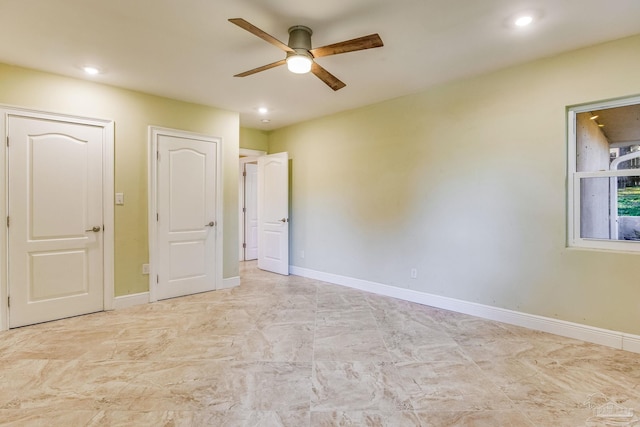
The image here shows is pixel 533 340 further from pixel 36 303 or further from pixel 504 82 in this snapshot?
pixel 36 303

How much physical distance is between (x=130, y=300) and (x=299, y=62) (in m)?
3.32

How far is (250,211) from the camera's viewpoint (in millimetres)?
6879

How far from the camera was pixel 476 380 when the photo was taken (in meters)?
2.19

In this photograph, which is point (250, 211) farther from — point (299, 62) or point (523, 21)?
point (523, 21)

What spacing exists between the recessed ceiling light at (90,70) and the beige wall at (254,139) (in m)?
2.49

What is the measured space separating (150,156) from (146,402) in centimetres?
288

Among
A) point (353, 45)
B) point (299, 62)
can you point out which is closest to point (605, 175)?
point (353, 45)

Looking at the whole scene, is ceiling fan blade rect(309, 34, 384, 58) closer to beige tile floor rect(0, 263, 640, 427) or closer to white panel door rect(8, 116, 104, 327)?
beige tile floor rect(0, 263, 640, 427)

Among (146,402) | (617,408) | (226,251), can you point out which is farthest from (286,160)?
(617,408)

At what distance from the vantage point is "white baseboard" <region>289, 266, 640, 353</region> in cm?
265

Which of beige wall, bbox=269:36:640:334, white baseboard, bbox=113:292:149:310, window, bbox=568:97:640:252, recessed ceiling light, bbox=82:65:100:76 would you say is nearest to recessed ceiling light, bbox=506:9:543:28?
beige wall, bbox=269:36:640:334

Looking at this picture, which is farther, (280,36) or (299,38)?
(280,36)

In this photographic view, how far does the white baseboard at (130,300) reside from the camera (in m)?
3.66

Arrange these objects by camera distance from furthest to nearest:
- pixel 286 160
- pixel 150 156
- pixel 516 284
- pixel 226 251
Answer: pixel 286 160 → pixel 226 251 → pixel 150 156 → pixel 516 284
